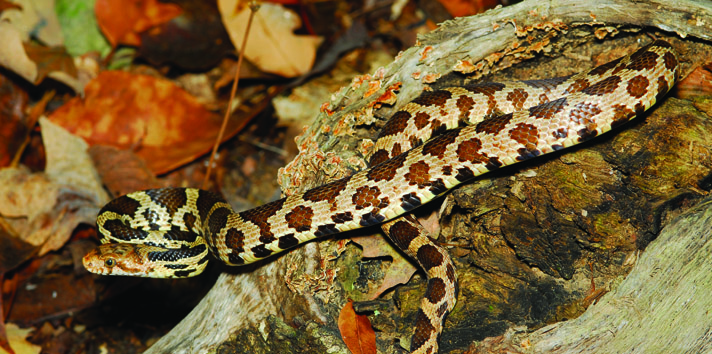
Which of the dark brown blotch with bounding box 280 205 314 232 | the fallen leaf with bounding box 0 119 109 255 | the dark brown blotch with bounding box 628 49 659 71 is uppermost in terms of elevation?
the dark brown blotch with bounding box 628 49 659 71

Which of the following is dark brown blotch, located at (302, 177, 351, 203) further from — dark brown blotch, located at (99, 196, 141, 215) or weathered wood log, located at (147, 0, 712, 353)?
dark brown blotch, located at (99, 196, 141, 215)

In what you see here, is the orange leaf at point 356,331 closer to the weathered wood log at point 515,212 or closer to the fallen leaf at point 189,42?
the weathered wood log at point 515,212

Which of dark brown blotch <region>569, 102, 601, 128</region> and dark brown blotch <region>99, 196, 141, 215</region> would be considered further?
dark brown blotch <region>99, 196, 141, 215</region>

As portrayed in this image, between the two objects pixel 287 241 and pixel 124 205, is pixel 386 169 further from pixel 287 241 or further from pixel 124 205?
pixel 124 205

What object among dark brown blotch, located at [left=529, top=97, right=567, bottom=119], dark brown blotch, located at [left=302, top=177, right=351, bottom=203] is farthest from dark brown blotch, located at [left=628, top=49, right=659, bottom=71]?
dark brown blotch, located at [left=302, top=177, right=351, bottom=203]

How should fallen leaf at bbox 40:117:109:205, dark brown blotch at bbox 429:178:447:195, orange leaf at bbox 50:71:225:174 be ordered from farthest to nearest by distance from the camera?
1. orange leaf at bbox 50:71:225:174
2. fallen leaf at bbox 40:117:109:205
3. dark brown blotch at bbox 429:178:447:195

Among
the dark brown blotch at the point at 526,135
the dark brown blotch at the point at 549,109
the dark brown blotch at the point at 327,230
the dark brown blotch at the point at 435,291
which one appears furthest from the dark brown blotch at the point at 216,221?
the dark brown blotch at the point at 549,109

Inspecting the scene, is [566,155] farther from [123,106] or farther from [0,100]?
[0,100]

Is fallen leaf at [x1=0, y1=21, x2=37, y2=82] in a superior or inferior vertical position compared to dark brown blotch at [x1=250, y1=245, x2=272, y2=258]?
superior
